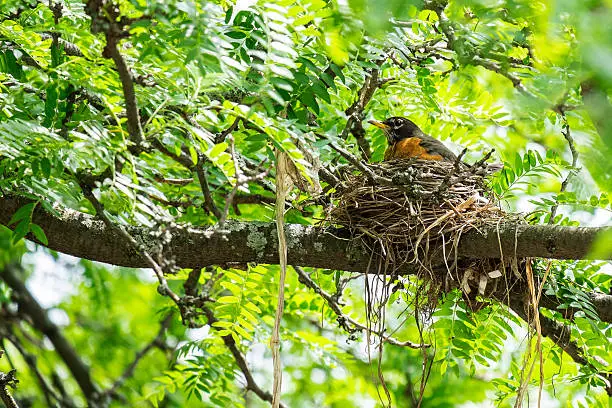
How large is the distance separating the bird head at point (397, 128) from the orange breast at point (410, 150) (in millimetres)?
33

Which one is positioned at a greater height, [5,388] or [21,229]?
[21,229]

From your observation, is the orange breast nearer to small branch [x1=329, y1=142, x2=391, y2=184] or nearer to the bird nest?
the bird nest

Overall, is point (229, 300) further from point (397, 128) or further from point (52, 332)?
point (52, 332)

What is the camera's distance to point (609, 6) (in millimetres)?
1235

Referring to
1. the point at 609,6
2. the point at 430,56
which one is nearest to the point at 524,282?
the point at 430,56

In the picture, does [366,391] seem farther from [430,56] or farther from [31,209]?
[31,209]

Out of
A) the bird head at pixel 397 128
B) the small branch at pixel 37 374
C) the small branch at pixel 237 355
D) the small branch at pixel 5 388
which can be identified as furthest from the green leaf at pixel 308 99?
the small branch at pixel 37 374

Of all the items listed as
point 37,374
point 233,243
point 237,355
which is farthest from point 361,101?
point 37,374

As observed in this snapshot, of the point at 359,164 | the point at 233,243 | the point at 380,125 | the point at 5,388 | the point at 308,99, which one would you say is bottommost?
the point at 5,388

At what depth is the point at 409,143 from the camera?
4336 millimetres

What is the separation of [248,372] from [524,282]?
146cm

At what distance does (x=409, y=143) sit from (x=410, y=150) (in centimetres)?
9

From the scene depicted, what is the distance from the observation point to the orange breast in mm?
4246

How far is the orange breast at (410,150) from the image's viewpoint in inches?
167
